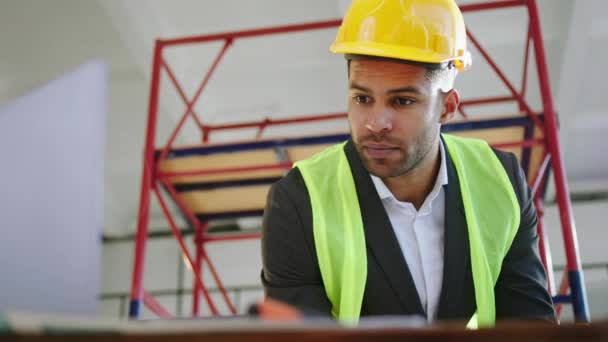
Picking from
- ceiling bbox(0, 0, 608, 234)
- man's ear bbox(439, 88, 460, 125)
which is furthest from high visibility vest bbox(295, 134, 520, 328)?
ceiling bbox(0, 0, 608, 234)

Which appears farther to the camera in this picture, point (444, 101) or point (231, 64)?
point (231, 64)

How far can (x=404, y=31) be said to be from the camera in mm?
2506

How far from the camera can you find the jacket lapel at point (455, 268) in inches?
87.0

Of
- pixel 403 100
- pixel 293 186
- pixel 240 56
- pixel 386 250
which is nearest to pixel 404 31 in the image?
pixel 403 100

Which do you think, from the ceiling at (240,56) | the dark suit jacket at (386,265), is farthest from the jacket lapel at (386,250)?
the ceiling at (240,56)

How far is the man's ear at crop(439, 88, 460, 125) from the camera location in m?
2.59

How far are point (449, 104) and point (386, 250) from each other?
64 centimetres

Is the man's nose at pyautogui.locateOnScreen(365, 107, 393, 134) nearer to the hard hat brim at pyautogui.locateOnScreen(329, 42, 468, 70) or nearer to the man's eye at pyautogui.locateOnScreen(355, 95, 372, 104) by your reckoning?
the man's eye at pyautogui.locateOnScreen(355, 95, 372, 104)

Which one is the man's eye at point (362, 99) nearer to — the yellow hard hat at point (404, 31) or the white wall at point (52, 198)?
the yellow hard hat at point (404, 31)

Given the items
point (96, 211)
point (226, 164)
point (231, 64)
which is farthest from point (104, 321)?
point (231, 64)

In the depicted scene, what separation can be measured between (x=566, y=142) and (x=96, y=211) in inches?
342

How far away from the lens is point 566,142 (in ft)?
30.5

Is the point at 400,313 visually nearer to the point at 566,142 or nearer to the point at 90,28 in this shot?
the point at 90,28

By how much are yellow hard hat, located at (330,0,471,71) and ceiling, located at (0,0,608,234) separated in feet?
14.9
